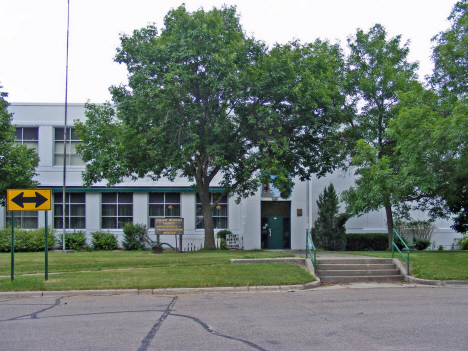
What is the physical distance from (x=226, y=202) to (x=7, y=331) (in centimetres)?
2068

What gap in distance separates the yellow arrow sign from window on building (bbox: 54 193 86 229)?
52.7ft

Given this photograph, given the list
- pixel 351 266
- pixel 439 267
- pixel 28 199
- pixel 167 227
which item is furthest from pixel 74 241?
pixel 439 267

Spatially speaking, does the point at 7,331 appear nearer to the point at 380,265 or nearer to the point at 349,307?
the point at 349,307

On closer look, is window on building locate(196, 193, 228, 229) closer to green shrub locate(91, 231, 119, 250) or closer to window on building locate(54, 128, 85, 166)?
green shrub locate(91, 231, 119, 250)

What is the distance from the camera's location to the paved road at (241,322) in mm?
6500

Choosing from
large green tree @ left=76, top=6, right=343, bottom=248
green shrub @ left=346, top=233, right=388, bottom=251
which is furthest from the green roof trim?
green shrub @ left=346, top=233, right=388, bottom=251

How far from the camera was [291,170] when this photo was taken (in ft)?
65.2

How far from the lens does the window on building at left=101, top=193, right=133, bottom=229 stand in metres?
27.7

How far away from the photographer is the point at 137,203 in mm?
27594

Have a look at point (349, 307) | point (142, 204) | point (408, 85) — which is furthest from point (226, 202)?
point (349, 307)

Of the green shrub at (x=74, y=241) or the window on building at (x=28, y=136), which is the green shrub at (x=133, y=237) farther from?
the window on building at (x=28, y=136)

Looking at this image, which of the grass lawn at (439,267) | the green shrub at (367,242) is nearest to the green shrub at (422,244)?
the green shrub at (367,242)

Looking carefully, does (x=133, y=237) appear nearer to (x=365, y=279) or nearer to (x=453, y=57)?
(x=365, y=279)

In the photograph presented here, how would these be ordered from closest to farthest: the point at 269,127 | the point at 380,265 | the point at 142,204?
the point at 380,265 < the point at 269,127 < the point at 142,204
